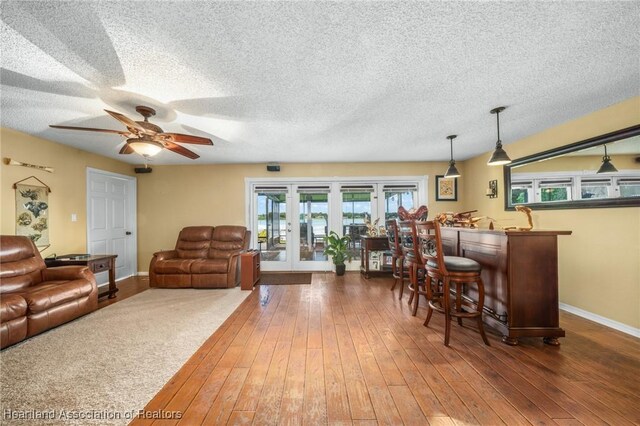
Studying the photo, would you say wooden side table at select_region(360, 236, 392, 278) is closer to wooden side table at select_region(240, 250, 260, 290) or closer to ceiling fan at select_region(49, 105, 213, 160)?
wooden side table at select_region(240, 250, 260, 290)

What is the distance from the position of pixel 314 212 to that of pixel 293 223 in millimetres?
524

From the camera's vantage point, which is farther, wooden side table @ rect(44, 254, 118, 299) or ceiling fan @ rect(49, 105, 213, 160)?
wooden side table @ rect(44, 254, 118, 299)

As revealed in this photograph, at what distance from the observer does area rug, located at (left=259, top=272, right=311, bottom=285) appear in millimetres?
4457

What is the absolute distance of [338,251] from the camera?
4938 mm

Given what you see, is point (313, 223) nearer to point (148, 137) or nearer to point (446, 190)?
point (446, 190)

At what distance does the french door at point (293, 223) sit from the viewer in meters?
5.36

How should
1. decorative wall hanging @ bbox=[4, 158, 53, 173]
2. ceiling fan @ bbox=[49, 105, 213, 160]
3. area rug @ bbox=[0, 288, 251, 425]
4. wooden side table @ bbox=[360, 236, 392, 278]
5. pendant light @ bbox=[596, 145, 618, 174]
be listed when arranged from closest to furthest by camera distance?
area rug @ bbox=[0, 288, 251, 425] → ceiling fan @ bbox=[49, 105, 213, 160] → pendant light @ bbox=[596, 145, 618, 174] → decorative wall hanging @ bbox=[4, 158, 53, 173] → wooden side table @ bbox=[360, 236, 392, 278]

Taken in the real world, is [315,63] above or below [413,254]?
above

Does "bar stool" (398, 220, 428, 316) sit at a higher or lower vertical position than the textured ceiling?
lower

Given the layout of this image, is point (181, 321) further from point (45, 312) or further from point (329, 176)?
point (329, 176)

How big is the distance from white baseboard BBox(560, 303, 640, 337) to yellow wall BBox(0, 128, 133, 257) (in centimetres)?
711

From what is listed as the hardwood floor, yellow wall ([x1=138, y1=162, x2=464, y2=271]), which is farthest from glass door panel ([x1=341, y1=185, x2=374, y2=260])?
the hardwood floor

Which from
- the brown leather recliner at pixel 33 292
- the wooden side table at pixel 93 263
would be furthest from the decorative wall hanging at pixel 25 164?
the wooden side table at pixel 93 263

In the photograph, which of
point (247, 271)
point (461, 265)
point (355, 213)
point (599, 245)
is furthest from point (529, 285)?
point (247, 271)
